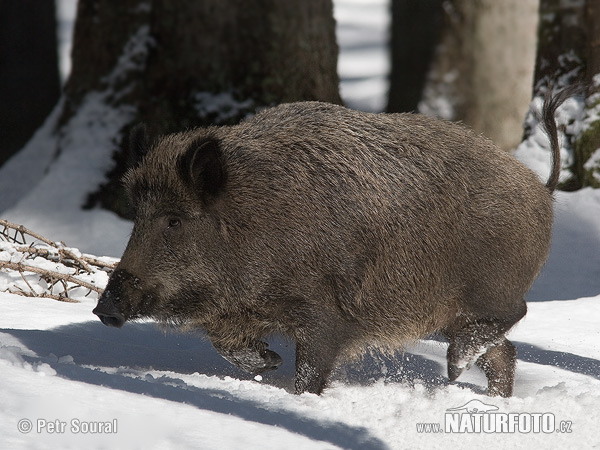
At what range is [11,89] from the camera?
11422 millimetres

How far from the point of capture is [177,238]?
443 centimetres

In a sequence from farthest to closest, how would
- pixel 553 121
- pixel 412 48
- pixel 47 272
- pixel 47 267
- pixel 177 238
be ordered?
pixel 412 48, pixel 47 267, pixel 47 272, pixel 553 121, pixel 177 238

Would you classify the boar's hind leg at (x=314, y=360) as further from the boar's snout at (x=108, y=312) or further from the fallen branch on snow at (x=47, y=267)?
the fallen branch on snow at (x=47, y=267)

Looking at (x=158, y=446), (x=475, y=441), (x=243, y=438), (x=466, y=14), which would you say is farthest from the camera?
(x=466, y=14)

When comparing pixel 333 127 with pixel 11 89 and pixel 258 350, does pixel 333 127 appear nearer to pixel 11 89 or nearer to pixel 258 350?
pixel 258 350

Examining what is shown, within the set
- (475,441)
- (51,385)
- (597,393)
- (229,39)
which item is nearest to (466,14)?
(229,39)

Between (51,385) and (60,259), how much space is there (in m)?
3.24

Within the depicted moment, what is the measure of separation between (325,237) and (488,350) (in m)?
1.32

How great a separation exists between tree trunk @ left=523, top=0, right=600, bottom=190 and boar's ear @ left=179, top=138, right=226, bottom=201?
4.17m

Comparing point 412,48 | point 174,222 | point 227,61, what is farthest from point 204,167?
point 412,48

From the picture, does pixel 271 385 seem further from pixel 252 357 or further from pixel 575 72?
pixel 575 72

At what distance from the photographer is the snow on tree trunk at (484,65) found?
1080cm

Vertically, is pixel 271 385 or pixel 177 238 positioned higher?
pixel 177 238

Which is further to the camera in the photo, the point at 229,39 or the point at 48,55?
the point at 48,55
